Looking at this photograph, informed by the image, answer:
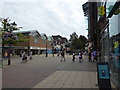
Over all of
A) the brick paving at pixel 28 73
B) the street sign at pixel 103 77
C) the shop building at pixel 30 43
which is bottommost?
the brick paving at pixel 28 73

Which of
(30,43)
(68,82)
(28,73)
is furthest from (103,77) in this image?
(30,43)

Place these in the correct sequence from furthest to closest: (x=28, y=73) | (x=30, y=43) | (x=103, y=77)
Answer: (x=30, y=43) < (x=28, y=73) < (x=103, y=77)

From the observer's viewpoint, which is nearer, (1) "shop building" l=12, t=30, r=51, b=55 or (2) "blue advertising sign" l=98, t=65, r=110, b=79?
(2) "blue advertising sign" l=98, t=65, r=110, b=79

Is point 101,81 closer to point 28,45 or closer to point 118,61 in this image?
point 118,61

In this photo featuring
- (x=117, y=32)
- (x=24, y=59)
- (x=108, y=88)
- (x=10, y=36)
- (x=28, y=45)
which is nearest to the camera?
(x=108, y=88)

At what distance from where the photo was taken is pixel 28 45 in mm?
50562

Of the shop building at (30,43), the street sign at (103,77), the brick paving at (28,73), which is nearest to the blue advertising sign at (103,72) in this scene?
the street sign at (103,77)

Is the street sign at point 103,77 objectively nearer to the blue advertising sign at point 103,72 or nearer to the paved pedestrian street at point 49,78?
the blue advertising sign at point 103,72

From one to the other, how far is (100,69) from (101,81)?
18.1 inches

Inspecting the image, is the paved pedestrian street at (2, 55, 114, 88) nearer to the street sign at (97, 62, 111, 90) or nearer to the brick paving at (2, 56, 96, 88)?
the brick paving at (2, 56, 96, 88)

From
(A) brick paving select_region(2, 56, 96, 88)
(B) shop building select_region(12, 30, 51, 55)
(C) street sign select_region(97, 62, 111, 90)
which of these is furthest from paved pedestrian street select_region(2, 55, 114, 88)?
(B) shop building select_region(12, 30, 51, 55)

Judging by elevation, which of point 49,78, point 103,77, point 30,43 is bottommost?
point 49,78

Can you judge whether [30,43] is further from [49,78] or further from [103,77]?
[103,77]

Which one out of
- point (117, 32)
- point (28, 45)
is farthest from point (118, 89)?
point (28, 45)
